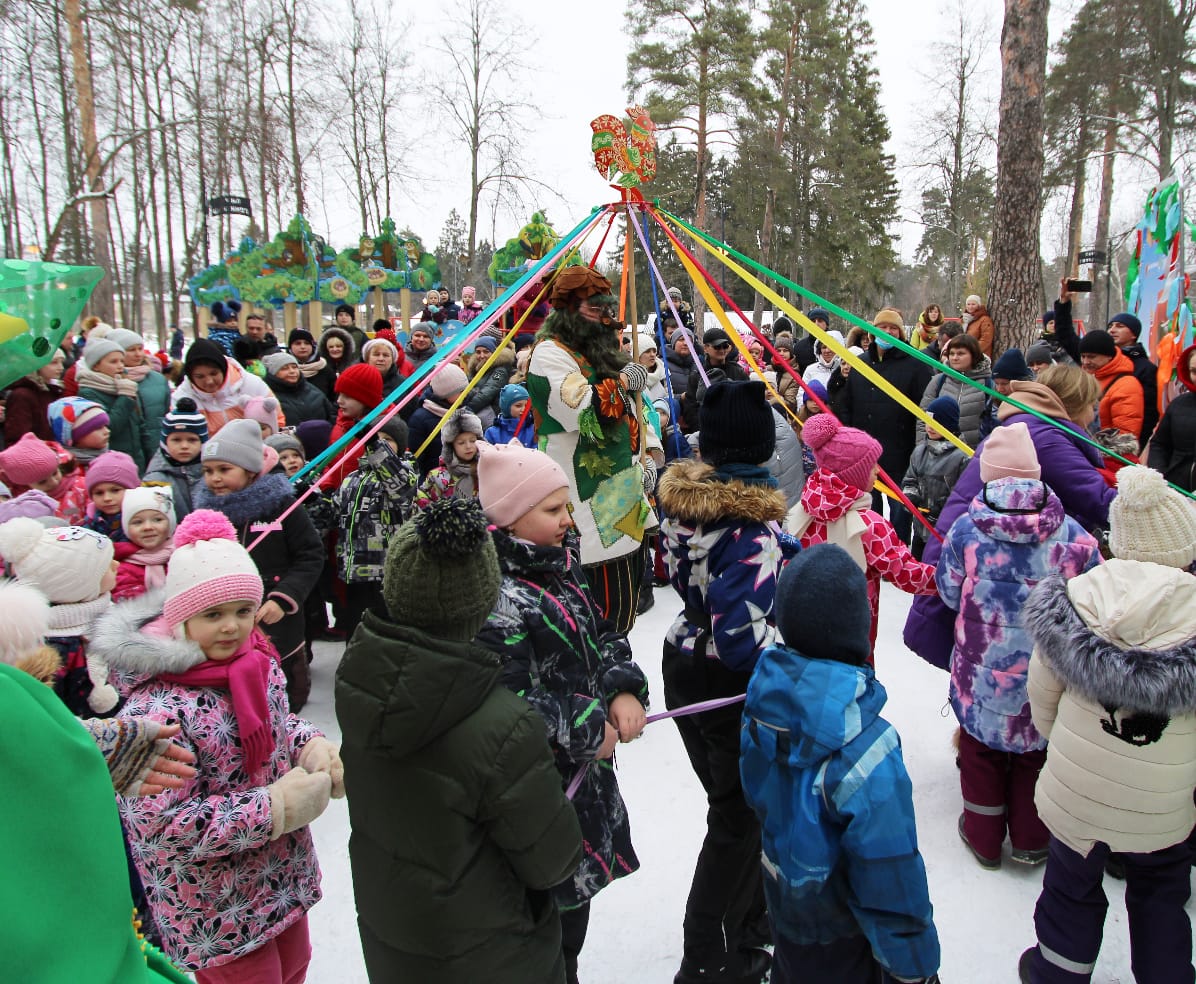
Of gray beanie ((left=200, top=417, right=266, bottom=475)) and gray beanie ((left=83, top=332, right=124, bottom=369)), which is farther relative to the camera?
gray beanie ((left=83, top=332, right=124, bottom=369))

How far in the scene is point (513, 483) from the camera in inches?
77.5

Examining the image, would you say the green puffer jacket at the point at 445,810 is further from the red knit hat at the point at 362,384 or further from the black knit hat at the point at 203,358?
the black knit hat at the point at 203,358

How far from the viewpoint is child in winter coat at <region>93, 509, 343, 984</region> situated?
1.95 metres

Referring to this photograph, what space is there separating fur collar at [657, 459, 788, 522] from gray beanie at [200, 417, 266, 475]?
194cm

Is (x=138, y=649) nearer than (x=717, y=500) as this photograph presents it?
Yes

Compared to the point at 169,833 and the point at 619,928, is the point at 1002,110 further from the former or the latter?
the point at 169,833

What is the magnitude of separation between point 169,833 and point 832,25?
3126cm

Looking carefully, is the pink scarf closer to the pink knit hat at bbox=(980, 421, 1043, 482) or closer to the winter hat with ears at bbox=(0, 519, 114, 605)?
the winter hat with ears at bbox=(0, 519, 114, 605)

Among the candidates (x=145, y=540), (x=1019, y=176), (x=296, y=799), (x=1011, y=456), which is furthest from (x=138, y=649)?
(x=1019, y=176)

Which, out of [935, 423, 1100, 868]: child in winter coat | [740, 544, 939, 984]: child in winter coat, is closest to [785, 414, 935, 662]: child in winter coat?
[935, 423, 1100, 868]: child in winter coat

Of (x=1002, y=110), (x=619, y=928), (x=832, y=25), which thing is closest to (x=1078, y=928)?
(x=619, y=928)

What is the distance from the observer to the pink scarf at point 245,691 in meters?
2.04

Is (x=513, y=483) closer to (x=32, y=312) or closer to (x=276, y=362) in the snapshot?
(x=32, y=312)

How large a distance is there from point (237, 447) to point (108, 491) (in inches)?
23.9
